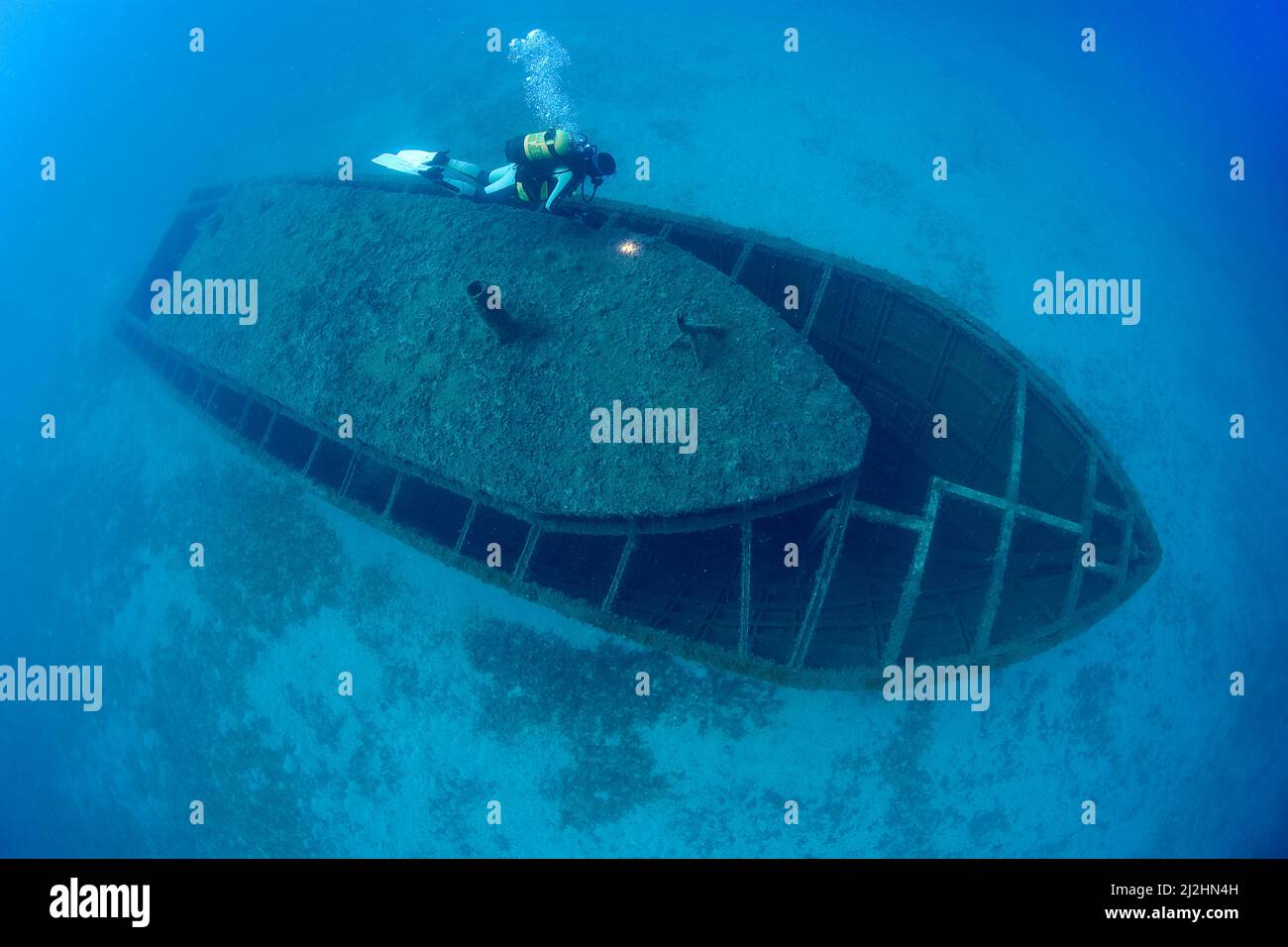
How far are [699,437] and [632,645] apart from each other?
3.80m

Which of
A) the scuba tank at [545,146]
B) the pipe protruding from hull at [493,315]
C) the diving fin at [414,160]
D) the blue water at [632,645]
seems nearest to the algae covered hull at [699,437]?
the pipe protruding from hull at [493,315]

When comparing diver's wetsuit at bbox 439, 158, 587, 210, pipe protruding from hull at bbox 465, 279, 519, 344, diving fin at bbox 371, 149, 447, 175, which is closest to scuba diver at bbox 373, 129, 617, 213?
diver's wetsuit at bbox 439, 158, 587, 210

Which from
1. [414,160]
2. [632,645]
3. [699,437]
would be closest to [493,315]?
[699,437]

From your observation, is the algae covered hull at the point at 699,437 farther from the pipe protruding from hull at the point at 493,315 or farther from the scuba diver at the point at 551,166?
the scuba diver at the point at 551,166

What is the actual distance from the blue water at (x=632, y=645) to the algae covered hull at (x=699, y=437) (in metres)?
1.73

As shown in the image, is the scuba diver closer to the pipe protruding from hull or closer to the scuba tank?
the scuba tank

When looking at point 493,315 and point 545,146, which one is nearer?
point 493,315

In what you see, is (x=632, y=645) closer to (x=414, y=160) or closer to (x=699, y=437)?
(x=699, y=437)

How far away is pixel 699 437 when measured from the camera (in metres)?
6.48

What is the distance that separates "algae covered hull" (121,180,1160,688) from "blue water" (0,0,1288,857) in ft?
5.67
